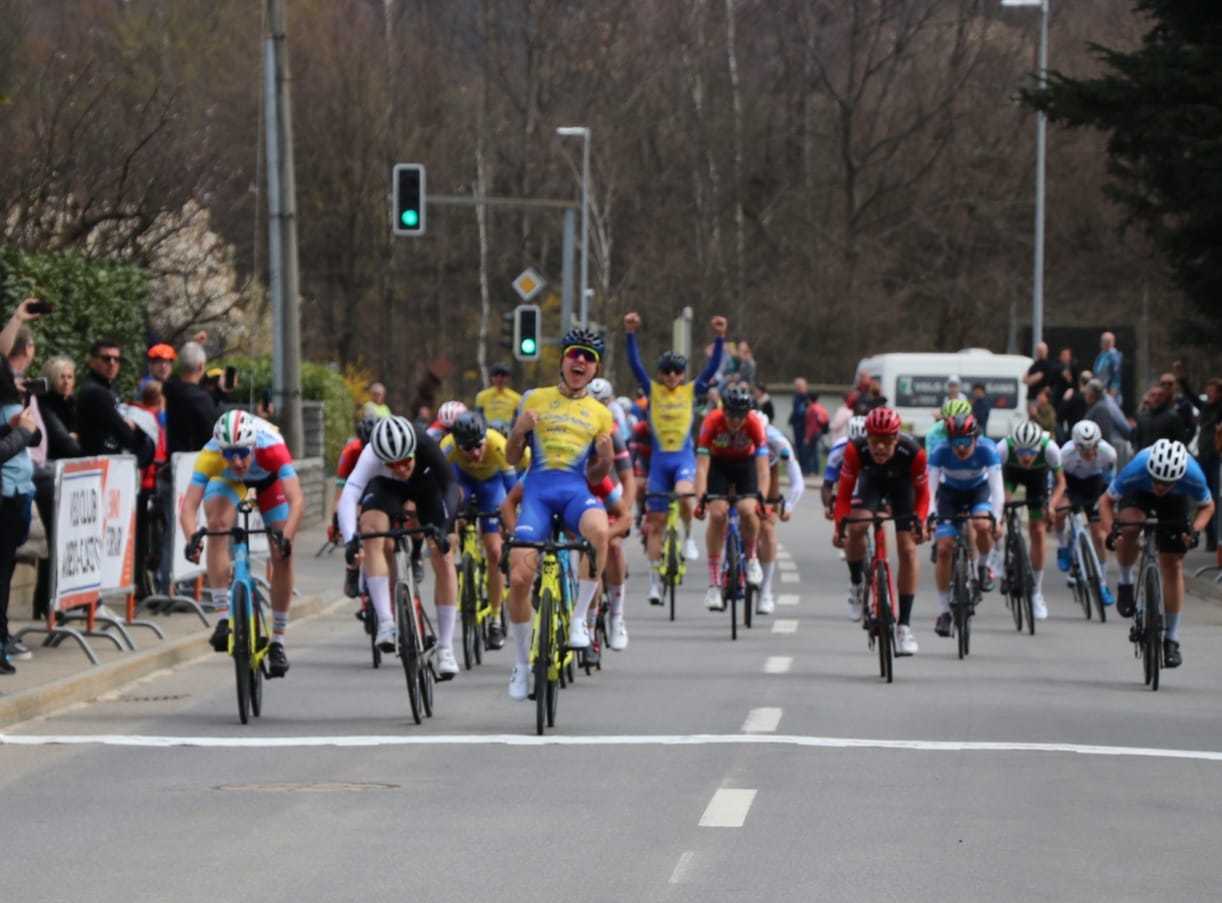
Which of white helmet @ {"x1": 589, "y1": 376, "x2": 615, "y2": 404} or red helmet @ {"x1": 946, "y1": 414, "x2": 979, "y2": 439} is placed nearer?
→ red helmet @ {"x1": 946, "y1": 414, "x2": 979, "y2": 439}

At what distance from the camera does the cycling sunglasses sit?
45.9 ft

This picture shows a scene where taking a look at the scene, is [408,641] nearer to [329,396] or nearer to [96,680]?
[96,680]

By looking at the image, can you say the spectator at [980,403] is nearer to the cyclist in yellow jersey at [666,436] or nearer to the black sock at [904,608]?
the cyclist in yellow jersey at [666,436]

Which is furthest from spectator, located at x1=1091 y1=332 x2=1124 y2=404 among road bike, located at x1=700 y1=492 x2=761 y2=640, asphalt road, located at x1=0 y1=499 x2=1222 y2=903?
asphalt road, located at x1=0 y1=499 x2=1222 y2=903

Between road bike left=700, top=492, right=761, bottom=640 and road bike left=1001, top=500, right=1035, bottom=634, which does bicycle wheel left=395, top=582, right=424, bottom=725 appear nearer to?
road bike left=700, top=492, right=761, bottom=640

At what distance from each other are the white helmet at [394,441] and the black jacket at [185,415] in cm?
636

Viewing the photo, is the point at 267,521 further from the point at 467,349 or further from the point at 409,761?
the point at 467,349

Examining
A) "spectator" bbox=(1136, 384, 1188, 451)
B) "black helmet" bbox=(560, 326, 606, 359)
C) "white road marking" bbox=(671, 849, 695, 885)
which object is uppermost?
"black helmet" bbox=(560, 326, 606, 359)

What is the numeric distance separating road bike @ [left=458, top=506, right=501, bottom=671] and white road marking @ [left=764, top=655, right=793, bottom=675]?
1774 mm

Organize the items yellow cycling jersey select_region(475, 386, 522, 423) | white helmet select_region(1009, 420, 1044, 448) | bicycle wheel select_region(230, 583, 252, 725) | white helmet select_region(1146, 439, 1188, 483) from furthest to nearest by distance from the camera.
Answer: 1. yellow cycling jersey select_region(475, 386, 522, 423)
2. white helmet select_region(1009, 420, 1044, 448)
3. white helmet select_region(1146, 439, 1188, 483)
4. bicycle wheel select_region(230, 583, 252, 725)

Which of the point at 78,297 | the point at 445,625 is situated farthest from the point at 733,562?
the point at 78,297

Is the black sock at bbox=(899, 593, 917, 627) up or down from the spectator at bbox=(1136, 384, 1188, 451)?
down

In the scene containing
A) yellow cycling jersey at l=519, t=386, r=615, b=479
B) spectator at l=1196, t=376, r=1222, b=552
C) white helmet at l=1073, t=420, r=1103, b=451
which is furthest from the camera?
spectator at l=1196, t=376, r=1222, b=552

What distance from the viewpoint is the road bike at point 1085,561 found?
22109mm
